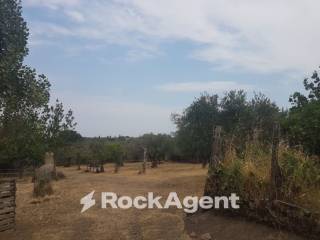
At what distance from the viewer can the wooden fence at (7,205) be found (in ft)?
40.1

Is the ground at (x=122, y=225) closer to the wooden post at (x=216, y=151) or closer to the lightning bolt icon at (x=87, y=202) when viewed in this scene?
the lightning bolt icon at (x=87, y=202)

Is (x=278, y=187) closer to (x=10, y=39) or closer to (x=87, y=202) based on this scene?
(x=10, y=39)

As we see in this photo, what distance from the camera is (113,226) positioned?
1221 cm

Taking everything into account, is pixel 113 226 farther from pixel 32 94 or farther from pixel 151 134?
pixel 151 134

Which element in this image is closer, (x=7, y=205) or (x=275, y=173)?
(x=275, y=173)

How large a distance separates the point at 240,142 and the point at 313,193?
13.8ft

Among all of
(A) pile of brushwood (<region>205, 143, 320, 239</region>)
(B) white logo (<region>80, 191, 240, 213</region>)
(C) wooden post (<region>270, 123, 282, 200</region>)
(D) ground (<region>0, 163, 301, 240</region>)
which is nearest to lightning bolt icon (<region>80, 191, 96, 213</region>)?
(B) white logo (<region>80, 191, 240, 213</region>)

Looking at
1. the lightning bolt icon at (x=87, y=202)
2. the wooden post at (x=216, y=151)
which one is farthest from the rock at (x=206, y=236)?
the lightning bolt icon at (x=87, y=202)

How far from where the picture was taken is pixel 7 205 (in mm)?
12320

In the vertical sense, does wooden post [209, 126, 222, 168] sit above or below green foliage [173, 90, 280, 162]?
below

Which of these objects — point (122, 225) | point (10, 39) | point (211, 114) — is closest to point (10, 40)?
point (10, 39)

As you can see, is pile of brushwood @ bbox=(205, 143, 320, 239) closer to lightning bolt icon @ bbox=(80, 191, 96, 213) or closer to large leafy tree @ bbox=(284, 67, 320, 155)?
large leafy tree @ bbox=(284, 67, 320, 155)

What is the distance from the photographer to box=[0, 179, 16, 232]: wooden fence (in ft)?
40.1

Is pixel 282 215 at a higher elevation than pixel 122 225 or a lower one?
higher
